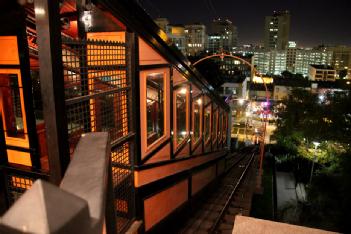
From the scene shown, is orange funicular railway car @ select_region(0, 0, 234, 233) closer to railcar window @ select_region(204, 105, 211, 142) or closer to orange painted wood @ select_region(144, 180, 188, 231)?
orange painted wood @ select_region(144, 180, 188, 231)

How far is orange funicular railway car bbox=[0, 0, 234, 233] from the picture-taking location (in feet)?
9.93

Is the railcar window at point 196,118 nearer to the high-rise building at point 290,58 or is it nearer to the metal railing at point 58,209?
the metal railing at point 58,209

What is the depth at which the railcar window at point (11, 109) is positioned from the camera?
5459 mm

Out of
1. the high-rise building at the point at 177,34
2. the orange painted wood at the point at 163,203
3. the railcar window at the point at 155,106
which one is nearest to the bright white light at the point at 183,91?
the railcar window at the point at 155,106

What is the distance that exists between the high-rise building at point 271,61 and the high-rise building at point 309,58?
8.12 meters

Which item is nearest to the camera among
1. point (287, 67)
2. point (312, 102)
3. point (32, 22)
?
point (32, 22)

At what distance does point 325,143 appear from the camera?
2630 centimetres

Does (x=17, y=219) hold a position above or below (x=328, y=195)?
above

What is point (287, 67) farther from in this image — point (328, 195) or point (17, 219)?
point (17, 219)

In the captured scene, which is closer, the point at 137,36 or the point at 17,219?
the point at 17,219

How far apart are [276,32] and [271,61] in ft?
84.3

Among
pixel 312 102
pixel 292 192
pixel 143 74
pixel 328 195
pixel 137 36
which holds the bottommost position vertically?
pixel 292 192

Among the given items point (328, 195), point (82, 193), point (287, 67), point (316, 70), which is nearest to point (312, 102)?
point (328, 195)

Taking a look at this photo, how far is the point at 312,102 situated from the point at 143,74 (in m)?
30.0
